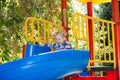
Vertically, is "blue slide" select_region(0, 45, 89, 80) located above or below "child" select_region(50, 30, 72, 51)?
below

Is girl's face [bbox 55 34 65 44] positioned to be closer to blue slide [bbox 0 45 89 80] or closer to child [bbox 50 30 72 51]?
child [bbox 50 30 72 51]

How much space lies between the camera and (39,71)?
138 inches

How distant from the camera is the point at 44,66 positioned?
3.47 m

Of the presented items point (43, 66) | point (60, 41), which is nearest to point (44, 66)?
point (43, 66)

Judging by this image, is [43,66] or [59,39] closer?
[43,66]

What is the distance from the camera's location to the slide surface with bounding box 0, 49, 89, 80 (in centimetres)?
347

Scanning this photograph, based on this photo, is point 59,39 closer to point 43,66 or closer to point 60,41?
point 60,41

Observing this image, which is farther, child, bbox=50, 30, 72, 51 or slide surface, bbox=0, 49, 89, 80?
child, bbox=50, 30, 72, 51

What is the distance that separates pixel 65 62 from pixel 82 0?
3.40 m

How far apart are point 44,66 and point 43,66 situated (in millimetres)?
12

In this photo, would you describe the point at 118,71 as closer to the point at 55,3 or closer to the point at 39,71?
the point at 39,71

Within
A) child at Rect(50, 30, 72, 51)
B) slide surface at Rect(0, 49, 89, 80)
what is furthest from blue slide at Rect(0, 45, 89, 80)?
child at Rect(50, 30, 72, 51)

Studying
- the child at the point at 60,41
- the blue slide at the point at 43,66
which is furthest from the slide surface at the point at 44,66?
the child at the point at 60,41

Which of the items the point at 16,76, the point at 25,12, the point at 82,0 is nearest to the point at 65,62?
the point at 16,76
